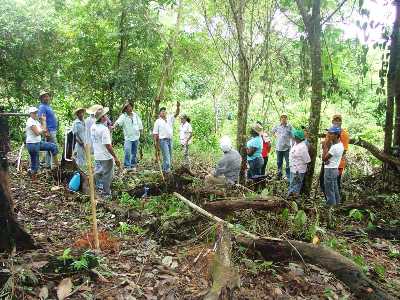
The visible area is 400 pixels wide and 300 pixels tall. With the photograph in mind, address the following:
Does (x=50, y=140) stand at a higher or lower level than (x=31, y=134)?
lower

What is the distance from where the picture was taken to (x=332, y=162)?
8.15 m

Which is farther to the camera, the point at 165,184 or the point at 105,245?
the point at 165,184

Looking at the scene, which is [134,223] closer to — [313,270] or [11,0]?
[313,270]

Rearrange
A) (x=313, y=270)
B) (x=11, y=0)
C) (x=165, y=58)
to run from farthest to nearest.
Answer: (x=165, y=58) → (x=11, y=0) → (x=313, y=270)

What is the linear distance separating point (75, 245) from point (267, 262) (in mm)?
2453

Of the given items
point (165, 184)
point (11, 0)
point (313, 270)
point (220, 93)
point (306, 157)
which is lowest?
point (313, 270)

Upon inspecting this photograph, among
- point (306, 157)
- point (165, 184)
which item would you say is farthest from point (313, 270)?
point (165, 184)

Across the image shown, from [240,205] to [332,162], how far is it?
270 cm

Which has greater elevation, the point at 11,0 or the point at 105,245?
the point at 11,0

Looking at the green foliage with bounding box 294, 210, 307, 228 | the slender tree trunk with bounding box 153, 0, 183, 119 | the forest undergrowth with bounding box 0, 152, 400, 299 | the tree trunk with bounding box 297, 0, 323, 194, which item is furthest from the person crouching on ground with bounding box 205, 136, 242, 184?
the slender tree trunk with bounding box 153, 0, 183, 119

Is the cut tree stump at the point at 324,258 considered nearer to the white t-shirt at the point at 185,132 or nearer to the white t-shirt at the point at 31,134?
the white t-shirt at the point at 31,134

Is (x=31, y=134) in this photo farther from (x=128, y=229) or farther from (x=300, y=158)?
(x=300, y=158)

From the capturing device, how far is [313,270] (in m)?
5.47

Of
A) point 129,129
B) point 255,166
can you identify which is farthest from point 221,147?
point 129,129
